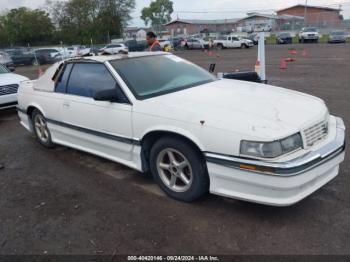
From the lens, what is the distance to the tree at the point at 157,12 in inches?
4203

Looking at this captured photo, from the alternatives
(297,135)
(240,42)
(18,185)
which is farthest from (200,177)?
(240,42)

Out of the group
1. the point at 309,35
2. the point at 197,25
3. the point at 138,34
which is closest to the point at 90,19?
the point at 138,34

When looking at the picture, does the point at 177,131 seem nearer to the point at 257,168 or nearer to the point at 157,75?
the point at 257,168

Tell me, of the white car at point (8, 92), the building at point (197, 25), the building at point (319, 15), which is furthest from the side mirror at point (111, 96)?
the building at point (197, 25)

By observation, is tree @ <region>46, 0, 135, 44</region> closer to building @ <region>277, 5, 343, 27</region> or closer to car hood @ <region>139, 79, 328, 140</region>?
building @ <region>277, 5, 343, 27</region>

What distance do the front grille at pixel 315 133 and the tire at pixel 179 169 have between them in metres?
0.97

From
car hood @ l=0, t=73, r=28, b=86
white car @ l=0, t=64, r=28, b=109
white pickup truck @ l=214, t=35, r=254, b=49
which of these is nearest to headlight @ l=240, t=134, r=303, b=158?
white car @ l=0, t=64, r=28, b=109

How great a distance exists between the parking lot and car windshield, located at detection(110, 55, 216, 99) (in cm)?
114

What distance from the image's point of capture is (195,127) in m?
3.23

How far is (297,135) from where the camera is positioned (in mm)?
3039

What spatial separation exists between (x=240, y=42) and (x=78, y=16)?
3632 centimetres

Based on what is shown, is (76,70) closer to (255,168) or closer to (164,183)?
(164,183)

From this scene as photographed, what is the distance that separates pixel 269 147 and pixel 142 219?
4.65 ft

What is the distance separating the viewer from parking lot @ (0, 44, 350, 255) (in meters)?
2.95
